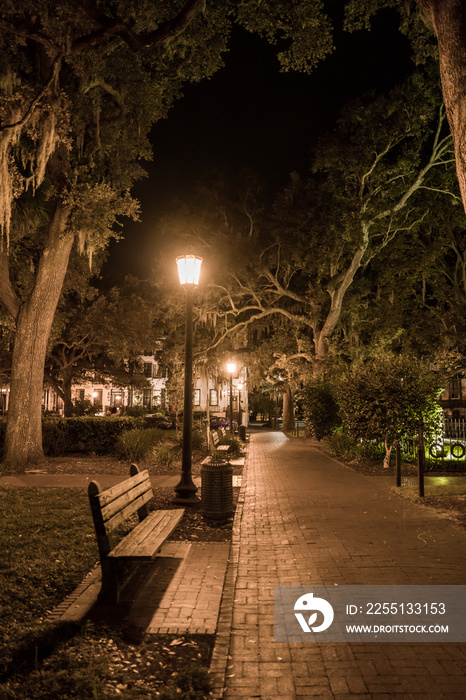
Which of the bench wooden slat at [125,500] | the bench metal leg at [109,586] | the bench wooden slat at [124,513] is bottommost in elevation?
the bench metal leg at [109,586]

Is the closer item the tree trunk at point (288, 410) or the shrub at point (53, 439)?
the shrub at point (53, 439)

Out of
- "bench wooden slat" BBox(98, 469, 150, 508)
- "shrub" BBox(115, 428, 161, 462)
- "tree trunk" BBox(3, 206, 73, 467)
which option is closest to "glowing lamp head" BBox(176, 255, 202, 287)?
"bench wooden slat" BBox(98, 469, 150, 508)

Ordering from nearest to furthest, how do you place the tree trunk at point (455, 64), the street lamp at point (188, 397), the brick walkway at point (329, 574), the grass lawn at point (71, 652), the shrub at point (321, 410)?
the grass lawn at point (71, 652)
the brick walkway at point (329, 574)
the tree trunk at point (455, 64)
the street lamp at point (188, 397)
the shrub at point (321, 410)

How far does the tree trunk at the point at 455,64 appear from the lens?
5496mm

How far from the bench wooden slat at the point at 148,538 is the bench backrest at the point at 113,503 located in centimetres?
14

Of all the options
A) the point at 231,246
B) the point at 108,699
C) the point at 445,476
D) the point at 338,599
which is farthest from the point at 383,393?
the point at 231,246

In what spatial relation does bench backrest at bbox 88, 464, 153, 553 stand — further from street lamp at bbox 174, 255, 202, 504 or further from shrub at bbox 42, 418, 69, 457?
shrub at bbox 42, 418, 69, 457

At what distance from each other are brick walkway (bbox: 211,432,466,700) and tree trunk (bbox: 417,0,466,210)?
4.02 m

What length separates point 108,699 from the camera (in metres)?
2.93

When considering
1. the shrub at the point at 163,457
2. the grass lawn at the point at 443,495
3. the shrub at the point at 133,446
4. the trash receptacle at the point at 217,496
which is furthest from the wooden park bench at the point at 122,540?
the shrub at the point at 133,446

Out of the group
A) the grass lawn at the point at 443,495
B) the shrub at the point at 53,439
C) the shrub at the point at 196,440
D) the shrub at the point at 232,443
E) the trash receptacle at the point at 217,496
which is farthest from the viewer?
the shrub at the point at 232,443

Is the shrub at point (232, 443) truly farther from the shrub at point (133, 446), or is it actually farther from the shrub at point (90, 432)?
the shrub at point (90, 432)

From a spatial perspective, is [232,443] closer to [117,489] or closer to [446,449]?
[446,449]

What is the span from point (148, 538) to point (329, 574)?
1.80m
